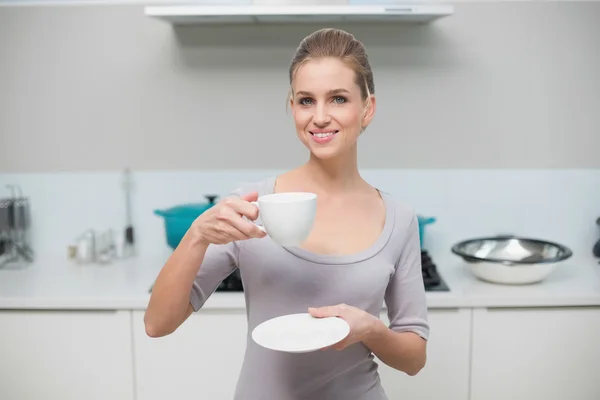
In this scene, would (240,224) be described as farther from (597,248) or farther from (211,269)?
(597,248)

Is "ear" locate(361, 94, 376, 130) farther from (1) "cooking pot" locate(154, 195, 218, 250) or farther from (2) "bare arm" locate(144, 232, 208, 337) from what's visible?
(1) "cooking pot" locate(154, 195, 218, 250)

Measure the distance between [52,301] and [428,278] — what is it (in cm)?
121

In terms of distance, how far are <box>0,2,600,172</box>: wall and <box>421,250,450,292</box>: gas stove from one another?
490 millimetres

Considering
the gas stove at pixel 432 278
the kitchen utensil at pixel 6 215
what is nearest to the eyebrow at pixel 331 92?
the gas stove at pixel 432 278

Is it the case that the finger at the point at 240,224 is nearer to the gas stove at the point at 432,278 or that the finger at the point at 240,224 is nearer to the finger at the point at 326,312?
the finger at the point at 326,312

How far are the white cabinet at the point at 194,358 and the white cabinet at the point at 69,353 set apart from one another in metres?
0.05

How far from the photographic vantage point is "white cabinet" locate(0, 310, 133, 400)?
194cm

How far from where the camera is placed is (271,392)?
1.16 metres

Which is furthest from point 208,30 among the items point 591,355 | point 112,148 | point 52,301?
point 591,355

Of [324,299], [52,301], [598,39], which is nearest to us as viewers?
[324,299]

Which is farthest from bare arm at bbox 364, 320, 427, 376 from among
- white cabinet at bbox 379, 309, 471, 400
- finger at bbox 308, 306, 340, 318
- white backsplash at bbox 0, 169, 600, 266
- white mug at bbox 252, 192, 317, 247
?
white backsplash at bbox 0, 169, 600, 266

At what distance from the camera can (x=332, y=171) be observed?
3.98 feet

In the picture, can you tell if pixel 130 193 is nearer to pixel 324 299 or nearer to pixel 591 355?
pixel 324 299

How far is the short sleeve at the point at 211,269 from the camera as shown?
110 cm
